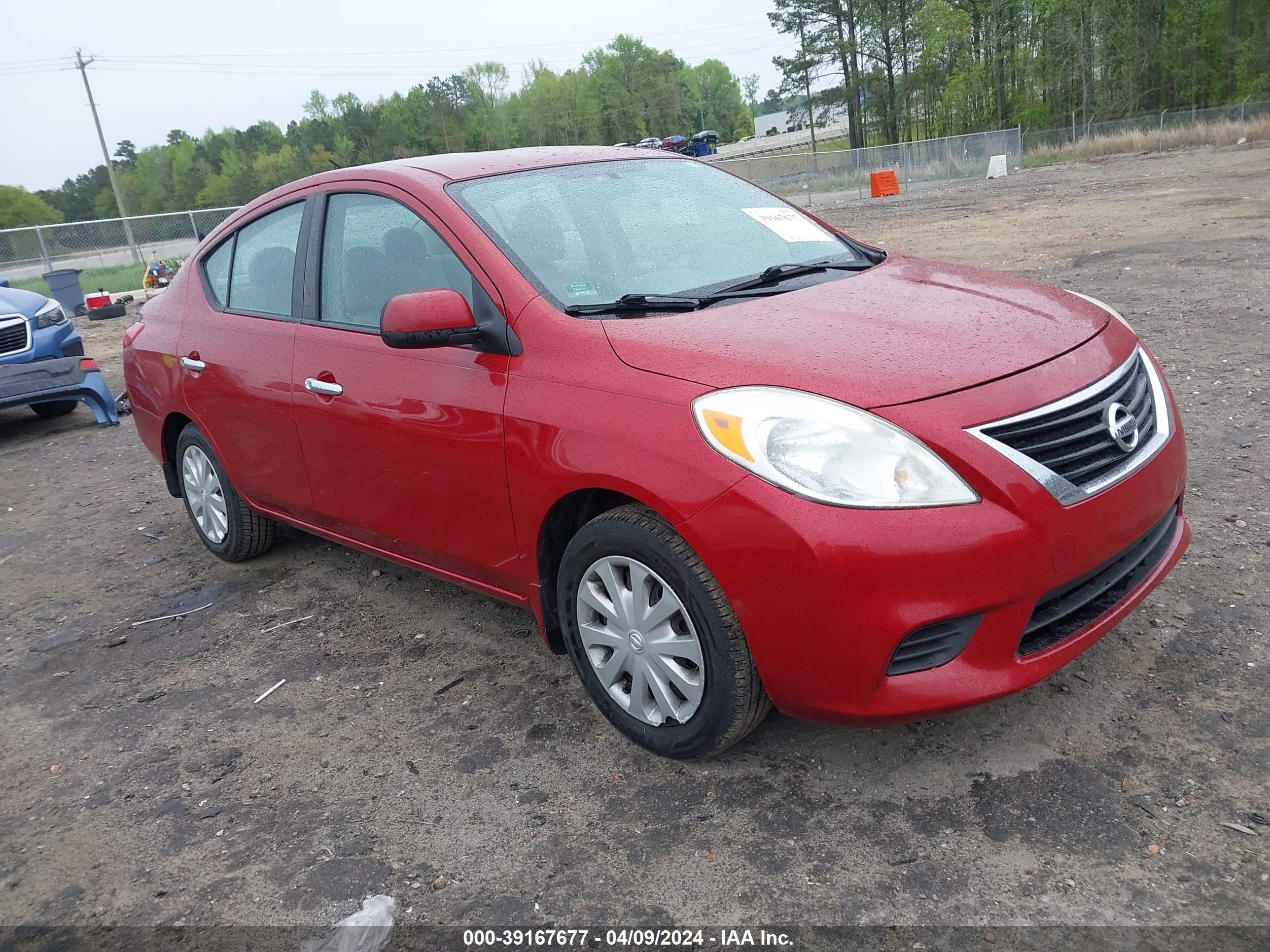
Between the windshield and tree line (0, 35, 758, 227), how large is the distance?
Answer: 307 ft

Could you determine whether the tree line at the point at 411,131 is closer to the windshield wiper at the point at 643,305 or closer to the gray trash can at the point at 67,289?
the gray trash can at the point at 67,289

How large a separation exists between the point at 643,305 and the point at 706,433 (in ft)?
2.30

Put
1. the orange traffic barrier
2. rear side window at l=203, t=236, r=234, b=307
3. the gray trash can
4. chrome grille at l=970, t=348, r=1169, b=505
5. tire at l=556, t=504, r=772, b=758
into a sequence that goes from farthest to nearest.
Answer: the orange traffic barrier, the gray trash can, rear side window at l=203, t=236, r=234, b=307, tire at l=556, t=504, r=772, b=758, chrome grille at l=970, t=348, r=1169, b=505

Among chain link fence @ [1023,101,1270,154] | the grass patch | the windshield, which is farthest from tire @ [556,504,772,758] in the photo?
chain link fence @ [1023,101,1270,154]

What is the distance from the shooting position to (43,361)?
8594 millimetres

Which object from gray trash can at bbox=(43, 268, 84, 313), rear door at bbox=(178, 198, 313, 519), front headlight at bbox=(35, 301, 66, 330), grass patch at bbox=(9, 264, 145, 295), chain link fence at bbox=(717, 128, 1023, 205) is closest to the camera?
rear door at bbox=(178, 198, 313, 519)

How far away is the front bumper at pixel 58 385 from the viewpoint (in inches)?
328

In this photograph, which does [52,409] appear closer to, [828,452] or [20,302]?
[20,302]

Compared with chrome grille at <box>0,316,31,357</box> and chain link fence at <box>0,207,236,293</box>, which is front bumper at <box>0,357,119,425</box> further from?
chain link fence at <box>0,207,236,293</box>

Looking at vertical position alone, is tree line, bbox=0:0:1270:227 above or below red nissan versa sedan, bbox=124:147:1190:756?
above

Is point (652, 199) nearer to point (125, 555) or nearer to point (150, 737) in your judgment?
point (150, 737)

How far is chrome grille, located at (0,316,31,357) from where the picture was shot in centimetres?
852

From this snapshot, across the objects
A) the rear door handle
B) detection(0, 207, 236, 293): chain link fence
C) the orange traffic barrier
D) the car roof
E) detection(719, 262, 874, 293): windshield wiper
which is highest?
detection(0, 207, 236, 293): chain link fence

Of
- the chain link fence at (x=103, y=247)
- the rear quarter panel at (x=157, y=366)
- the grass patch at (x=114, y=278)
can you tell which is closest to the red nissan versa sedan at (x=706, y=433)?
the rear quarter panel at (x=157, y=366)
